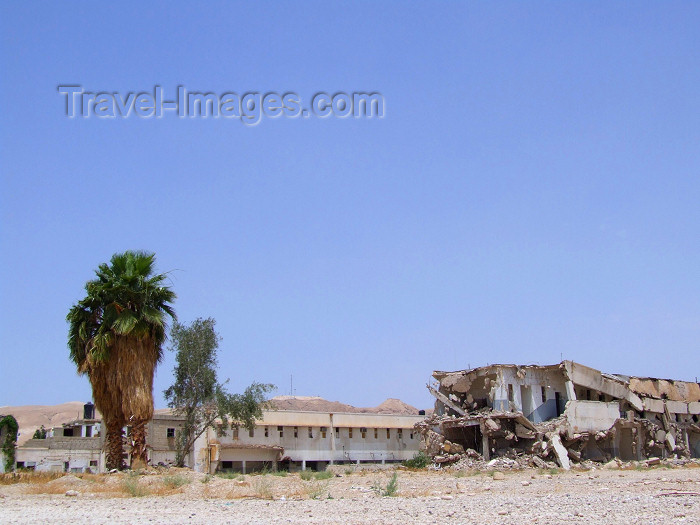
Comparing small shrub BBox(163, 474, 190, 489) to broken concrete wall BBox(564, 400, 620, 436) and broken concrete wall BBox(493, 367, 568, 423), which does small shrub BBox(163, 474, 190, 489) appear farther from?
broken concrete wall BBox(564, 400, 620, 436)

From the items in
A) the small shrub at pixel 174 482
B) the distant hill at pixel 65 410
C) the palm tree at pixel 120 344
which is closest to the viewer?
the small shrub at pixel 174 482

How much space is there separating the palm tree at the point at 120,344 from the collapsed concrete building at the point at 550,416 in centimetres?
2002

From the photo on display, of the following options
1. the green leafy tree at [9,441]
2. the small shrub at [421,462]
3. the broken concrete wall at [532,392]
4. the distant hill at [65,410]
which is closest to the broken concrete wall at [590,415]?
the broken concrete wall at [532,392]

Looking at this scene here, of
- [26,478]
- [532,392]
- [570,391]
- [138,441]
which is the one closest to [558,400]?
[570,391]

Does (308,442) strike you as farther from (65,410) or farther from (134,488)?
(65,410)

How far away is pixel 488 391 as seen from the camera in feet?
153

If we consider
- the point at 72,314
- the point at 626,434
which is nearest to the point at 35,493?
the point at 72,314

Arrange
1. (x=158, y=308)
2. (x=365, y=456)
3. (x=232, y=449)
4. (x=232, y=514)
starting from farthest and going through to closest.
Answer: (x=365, y=456) < (x=232, y=449) < (x=158, y=308) < (x=232, y=514)

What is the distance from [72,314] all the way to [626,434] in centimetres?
3659

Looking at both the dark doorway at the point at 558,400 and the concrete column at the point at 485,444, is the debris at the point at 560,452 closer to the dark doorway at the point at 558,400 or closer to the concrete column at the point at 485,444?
the concrete column at the point at 485,444

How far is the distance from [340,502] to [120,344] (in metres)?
13.5

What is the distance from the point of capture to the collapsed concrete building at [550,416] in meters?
42.8

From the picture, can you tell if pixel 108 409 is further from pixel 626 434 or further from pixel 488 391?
pixel 626 434

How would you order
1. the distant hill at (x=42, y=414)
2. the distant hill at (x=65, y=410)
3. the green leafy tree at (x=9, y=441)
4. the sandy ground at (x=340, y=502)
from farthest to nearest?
the distant hill at (x=42, y=414)
the distant hill at (x=65, y=410)
the green leafy tree at (x=9, y=441)
the sandy ground at (x=340, y=502)
